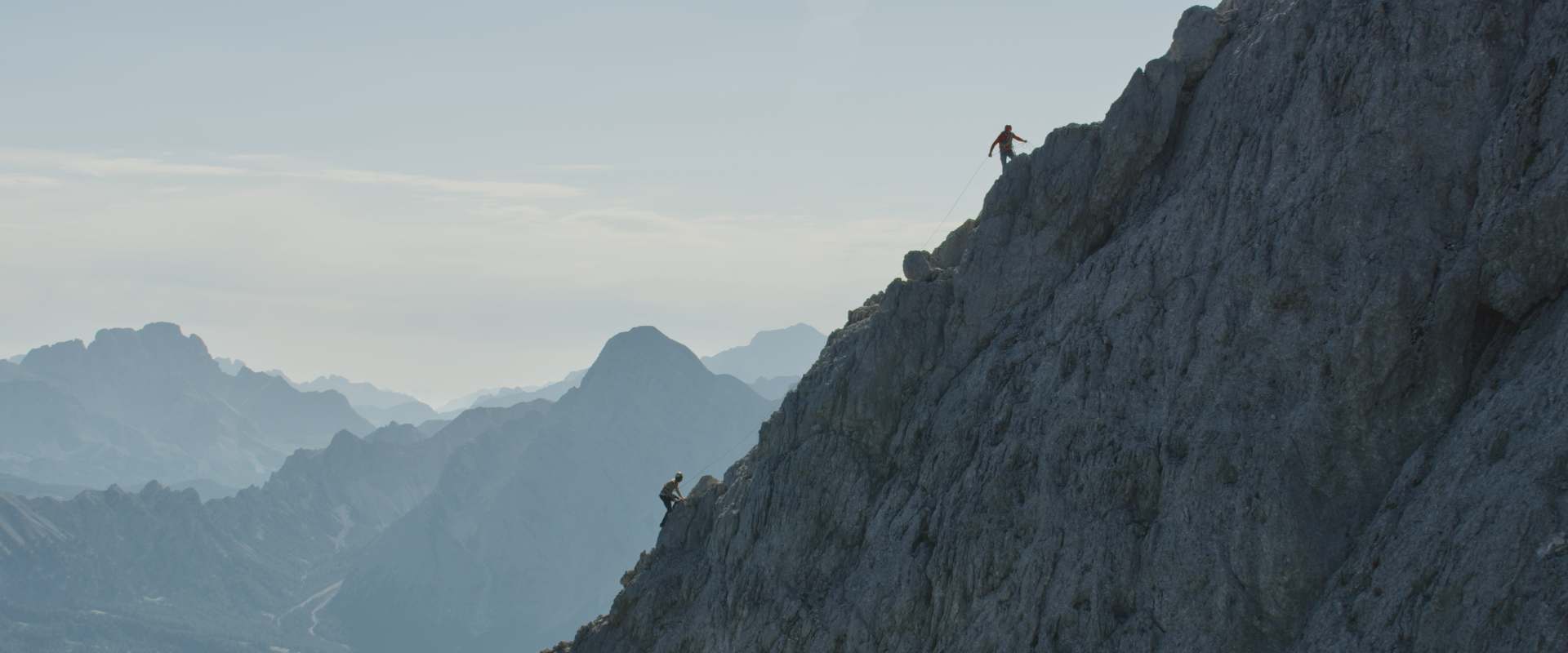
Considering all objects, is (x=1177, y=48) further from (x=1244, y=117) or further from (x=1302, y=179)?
(x=1302, y=179)

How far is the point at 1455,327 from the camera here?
26.1 meters

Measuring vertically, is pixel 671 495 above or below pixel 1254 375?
above

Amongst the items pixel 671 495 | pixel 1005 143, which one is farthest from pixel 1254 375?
pixel 671 495

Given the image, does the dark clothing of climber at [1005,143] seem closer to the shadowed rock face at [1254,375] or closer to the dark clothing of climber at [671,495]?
the shadowed rock face at [1254,375]

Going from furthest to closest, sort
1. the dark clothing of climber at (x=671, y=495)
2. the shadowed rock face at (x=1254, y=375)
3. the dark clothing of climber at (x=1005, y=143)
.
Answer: the dark clothing of climber at (x=671, y=495)
the dark clothing of climber at (x=1005, y=143)
the shadowed rock face at (x=1254, y=375)

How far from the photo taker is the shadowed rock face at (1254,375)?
24.2 m

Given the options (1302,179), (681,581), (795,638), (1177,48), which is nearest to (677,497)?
(681,581)

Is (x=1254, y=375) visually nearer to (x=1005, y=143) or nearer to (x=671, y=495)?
(x=1005, y=143)

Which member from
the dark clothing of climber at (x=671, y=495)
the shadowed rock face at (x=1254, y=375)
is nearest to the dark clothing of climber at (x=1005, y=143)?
the shadowed rock face at (x=1254, y=375)

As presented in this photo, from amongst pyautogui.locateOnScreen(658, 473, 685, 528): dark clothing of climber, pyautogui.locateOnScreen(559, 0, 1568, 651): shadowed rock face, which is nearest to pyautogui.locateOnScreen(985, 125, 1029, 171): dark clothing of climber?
pyautogui.locateOnScreen(559, 0, 1568, 651): shadowed rock face

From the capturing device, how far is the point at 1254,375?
95.0ft

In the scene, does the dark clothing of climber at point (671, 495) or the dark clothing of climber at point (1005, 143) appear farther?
the dark clothing of climber at point (671, 495)

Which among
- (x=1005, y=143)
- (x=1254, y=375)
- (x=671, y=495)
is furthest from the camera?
(x=671, y=495)

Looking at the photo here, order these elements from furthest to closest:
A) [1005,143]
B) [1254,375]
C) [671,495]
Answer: [671,495], [1005,143], [1254,375]
